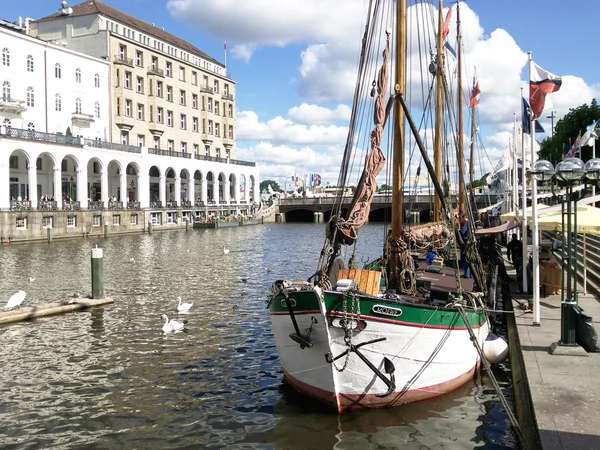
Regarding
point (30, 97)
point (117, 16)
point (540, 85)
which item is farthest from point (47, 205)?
point (540, 85)

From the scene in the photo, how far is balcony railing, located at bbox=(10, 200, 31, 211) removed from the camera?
50781mm

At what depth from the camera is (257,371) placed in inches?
523

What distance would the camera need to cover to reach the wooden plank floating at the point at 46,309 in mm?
17469

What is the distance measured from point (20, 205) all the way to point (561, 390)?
51565 millimetres

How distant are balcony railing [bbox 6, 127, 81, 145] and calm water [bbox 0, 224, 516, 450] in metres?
35.2

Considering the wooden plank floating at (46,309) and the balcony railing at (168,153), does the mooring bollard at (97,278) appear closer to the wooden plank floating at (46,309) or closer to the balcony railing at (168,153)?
the wooden plank floating at (46,309)

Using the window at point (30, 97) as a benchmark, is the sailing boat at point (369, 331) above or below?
below

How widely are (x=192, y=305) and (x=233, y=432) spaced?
442 inches

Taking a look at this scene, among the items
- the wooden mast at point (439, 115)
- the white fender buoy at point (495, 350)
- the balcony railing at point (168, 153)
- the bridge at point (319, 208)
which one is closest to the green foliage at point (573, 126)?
the bridge at point (319, 208)

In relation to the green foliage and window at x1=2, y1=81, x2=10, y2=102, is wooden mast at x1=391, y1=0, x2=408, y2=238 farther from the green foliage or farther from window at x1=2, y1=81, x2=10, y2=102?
the green foliage

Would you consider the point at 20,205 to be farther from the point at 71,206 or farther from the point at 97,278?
the point at 97,278

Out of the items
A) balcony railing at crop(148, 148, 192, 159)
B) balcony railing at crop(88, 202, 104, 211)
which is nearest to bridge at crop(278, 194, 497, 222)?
balcony railing at crop(148, 148, 192, 159)

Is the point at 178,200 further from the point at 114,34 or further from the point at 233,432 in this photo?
the point at 233,432

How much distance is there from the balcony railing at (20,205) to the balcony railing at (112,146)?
36.7 ft
